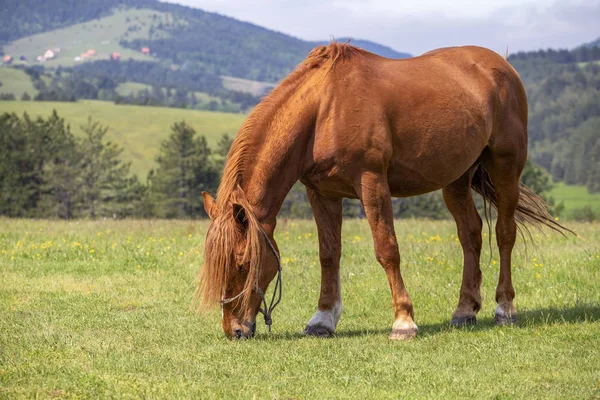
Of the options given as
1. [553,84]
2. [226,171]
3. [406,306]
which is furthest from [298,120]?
[553,84]

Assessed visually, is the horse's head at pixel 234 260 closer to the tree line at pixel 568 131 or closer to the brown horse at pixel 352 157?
the brown horse at pixel 352 157

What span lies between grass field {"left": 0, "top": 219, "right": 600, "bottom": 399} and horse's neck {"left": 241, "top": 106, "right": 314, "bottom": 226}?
142 centimetres

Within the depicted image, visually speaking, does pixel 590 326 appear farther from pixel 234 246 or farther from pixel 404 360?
pixel 234 246

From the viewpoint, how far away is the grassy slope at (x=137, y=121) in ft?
466

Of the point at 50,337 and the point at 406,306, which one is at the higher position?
the point at 406,306

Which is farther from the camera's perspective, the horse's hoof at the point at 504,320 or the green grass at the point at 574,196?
the green grass at the point at 574,196

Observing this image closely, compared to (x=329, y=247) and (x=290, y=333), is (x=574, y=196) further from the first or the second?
(x=290, y=333)

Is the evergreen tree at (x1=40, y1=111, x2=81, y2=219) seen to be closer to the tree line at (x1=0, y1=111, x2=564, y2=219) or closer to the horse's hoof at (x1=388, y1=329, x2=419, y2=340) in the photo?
the tree line at (x1=0, y1=111, x2=564, y2=219)

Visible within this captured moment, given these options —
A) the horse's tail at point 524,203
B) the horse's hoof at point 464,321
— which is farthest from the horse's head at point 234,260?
the horse's tail at point 524,203

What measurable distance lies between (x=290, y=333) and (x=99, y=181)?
7658cm

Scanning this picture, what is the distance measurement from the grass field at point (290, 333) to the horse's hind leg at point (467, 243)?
24cm

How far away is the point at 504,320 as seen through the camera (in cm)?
836

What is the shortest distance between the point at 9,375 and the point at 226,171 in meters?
2.75

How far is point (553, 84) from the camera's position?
200 m
